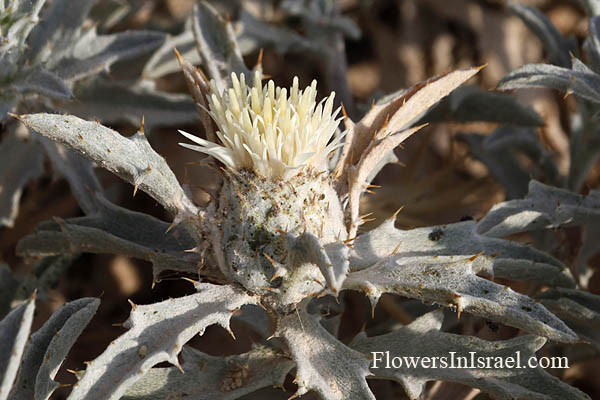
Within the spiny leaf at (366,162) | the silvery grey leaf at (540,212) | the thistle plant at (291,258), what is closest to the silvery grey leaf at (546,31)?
the silvery grey leaf at (540,212)

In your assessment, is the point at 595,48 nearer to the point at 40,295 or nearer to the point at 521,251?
the point at 521,251

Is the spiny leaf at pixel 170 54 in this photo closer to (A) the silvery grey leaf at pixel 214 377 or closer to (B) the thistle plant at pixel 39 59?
(B) the thistle plant at pixel 39 59

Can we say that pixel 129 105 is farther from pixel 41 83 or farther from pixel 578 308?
pixel 578 308

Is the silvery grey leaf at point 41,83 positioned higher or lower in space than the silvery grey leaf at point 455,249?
higher

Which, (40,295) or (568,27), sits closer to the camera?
(40,295)

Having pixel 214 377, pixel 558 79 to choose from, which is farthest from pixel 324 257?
pixel 558 79

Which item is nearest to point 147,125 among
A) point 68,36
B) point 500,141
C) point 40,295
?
point 68,36

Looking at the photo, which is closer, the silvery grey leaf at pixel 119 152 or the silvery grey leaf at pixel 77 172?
the silvery grey leaf at pixel 119 152
